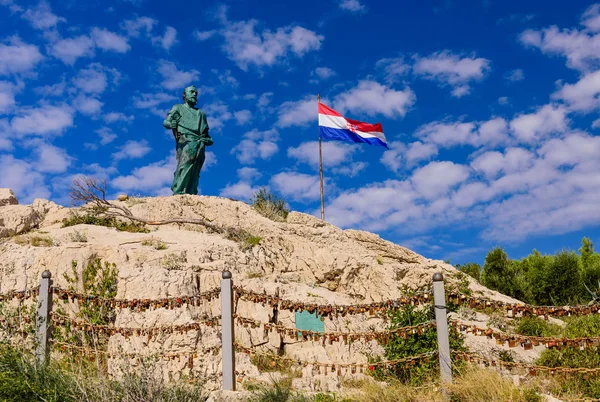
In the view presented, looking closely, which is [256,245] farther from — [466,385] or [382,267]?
[466,385]

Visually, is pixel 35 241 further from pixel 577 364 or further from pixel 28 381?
pixel 577 364

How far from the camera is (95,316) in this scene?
9375 mm

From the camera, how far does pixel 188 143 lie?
766 inches

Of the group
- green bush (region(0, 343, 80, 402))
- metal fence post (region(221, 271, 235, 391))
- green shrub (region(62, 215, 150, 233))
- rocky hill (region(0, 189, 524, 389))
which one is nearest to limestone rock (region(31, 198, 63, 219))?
rocky hill (region(0, 189, 524, 389))

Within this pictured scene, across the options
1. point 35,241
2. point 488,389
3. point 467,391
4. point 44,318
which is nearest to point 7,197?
point 35,241

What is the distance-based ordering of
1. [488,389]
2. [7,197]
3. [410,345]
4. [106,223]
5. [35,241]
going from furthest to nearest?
[7,197]
[106,223]
[35,241]
[410,345]
[488,389]

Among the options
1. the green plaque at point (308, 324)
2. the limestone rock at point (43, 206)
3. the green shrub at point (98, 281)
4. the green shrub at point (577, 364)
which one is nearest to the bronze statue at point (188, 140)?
the limestone rock at point (43, 206)

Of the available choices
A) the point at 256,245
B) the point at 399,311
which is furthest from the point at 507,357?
the point at 256,245

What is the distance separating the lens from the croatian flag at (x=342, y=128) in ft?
63.1

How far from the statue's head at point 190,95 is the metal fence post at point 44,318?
13.0 m

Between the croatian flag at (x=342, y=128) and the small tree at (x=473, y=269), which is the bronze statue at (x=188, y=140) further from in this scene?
the small tree at (x=473, y=269)

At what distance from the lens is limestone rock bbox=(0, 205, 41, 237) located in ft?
46.1

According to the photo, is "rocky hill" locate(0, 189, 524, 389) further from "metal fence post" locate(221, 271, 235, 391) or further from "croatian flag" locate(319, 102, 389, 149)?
"croatian flag" locate(319, 102, 389, 149)

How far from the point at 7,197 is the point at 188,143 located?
19.2ft
